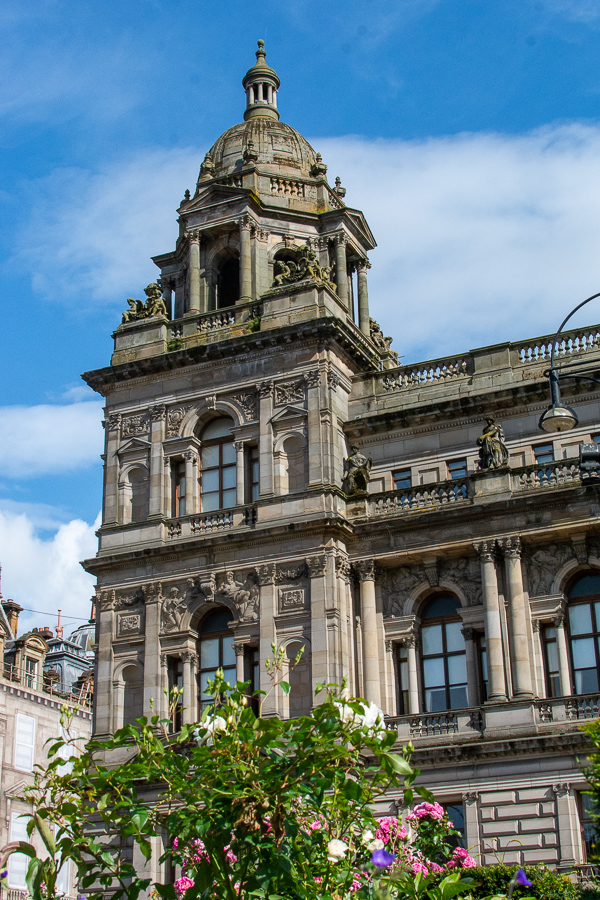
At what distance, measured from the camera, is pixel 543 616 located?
33.5 metres

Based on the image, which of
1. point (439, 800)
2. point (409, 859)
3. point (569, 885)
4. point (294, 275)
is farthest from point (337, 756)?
point (294, 275)

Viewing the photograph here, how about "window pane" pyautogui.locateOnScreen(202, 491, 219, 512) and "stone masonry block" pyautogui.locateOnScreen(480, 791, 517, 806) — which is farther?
"window pane" pyautogui.locateOnScreen(202, 491, 219, 512)

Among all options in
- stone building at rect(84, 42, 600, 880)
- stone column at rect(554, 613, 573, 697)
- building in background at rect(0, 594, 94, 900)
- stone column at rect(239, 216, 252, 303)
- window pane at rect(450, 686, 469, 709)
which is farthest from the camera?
building in background at rect(0, 594, 94, 900)

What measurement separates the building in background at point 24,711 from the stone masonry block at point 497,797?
23548 mm

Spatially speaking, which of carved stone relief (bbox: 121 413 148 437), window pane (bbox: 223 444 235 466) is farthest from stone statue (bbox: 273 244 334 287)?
carved stone relief (bbox: 121 413 148 437)

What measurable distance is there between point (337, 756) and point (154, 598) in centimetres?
2279

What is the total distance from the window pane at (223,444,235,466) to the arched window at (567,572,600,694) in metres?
11.1

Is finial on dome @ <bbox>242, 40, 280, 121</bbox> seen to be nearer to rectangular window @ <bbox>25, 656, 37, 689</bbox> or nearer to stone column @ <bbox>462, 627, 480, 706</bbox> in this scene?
stone column @ <bbox>462, 627, 480, 706</bbox>

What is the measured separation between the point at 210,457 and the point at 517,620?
36.6 feet

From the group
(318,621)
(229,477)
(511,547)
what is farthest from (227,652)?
(511,547)

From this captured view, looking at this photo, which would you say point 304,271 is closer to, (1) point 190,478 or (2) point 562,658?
(1) point 190,478

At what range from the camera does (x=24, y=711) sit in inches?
2259

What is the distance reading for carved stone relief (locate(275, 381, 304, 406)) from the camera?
1463 inches

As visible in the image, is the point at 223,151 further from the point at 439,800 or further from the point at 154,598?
the point at 439,800
